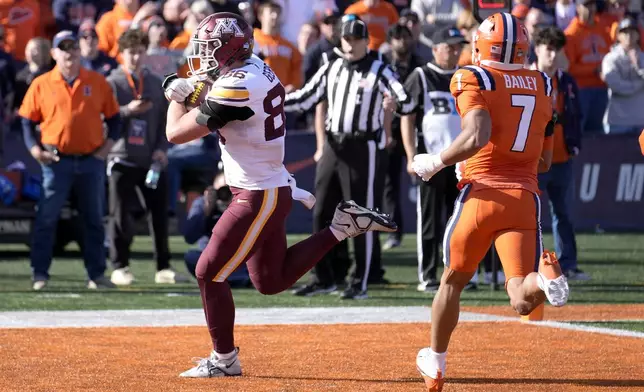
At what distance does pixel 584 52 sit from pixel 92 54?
6.23 meters

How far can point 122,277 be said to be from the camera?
1227 cm

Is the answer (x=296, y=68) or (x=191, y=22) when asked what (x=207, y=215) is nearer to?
(x=191, y=22)

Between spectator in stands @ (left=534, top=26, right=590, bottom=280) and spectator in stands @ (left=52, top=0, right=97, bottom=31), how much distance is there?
21.8ft

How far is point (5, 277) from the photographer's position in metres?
12.7

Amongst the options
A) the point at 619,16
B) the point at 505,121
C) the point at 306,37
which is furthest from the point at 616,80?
the point at 505,121

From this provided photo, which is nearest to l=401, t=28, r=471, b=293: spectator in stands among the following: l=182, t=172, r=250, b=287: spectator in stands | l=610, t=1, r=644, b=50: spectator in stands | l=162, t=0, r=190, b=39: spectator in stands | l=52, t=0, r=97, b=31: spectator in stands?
l=182, t=172, r=250, b=287: spectator in stands

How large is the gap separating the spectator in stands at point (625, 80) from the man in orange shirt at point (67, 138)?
23.6 ft

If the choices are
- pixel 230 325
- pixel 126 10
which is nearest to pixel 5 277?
pixel 126 10

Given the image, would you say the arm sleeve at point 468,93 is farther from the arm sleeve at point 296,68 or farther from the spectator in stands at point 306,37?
the spectator in stands at point 306,37

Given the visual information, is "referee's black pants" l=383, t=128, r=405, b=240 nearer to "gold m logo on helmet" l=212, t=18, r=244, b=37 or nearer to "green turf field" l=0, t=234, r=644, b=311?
"green turf field" l=0, t=234, r=644, b=311

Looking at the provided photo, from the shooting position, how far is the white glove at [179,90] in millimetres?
7156

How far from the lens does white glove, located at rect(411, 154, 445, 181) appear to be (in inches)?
259

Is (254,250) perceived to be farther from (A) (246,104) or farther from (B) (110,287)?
(B) (110,287)

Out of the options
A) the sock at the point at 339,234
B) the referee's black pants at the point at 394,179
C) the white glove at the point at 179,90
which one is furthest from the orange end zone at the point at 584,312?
the referee's black pants at the point at 394,179
